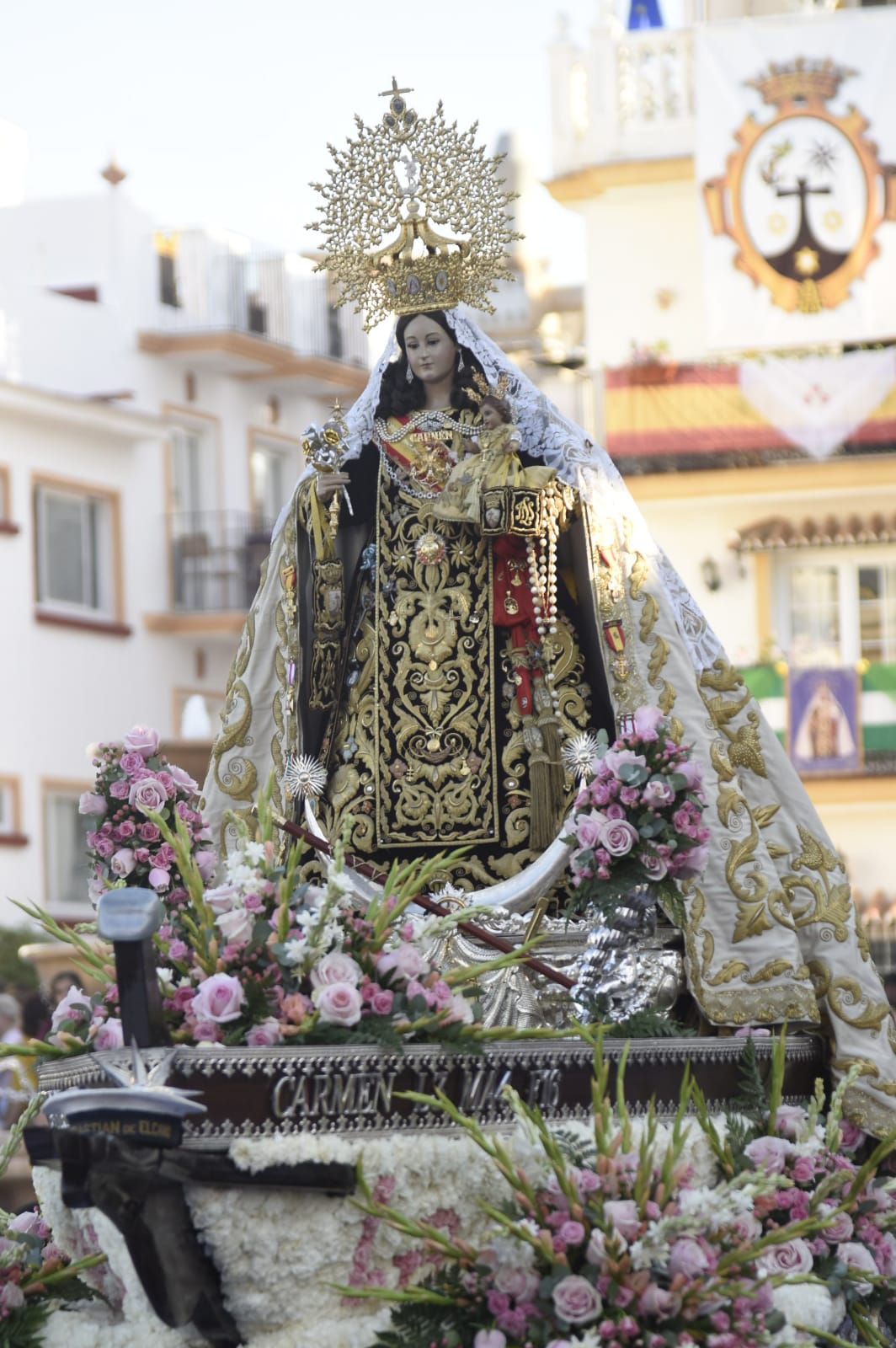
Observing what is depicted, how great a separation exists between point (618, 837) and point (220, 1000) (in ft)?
4.16

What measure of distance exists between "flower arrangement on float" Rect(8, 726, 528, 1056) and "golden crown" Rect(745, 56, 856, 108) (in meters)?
19.2

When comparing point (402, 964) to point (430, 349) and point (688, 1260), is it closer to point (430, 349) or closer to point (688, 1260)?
point (688, 1260)

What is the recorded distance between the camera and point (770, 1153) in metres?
6.79

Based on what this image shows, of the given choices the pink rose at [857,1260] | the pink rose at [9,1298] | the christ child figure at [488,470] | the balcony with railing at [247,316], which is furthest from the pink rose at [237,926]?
the balcony with railing at [247,316]

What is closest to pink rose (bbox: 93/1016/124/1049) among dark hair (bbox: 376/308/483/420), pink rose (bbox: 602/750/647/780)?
pink rose (bbox: 602/750/647/780)

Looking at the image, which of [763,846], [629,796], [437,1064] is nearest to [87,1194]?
[437,1064]

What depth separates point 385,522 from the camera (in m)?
8.46

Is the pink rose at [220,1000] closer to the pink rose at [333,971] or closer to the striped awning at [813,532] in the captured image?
the pink rose at [333,971]

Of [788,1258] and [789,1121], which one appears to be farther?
[789,1121]

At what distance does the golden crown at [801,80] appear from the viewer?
25.0m

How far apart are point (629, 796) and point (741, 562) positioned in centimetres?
1994

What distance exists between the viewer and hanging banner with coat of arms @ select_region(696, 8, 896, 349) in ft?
82.1

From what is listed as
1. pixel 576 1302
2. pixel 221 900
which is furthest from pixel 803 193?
pixel 576 1302

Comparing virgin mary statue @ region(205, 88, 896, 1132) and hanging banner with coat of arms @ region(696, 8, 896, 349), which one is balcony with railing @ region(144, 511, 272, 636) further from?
virgin mary statue @ region(205, 88, 896, 1132)
